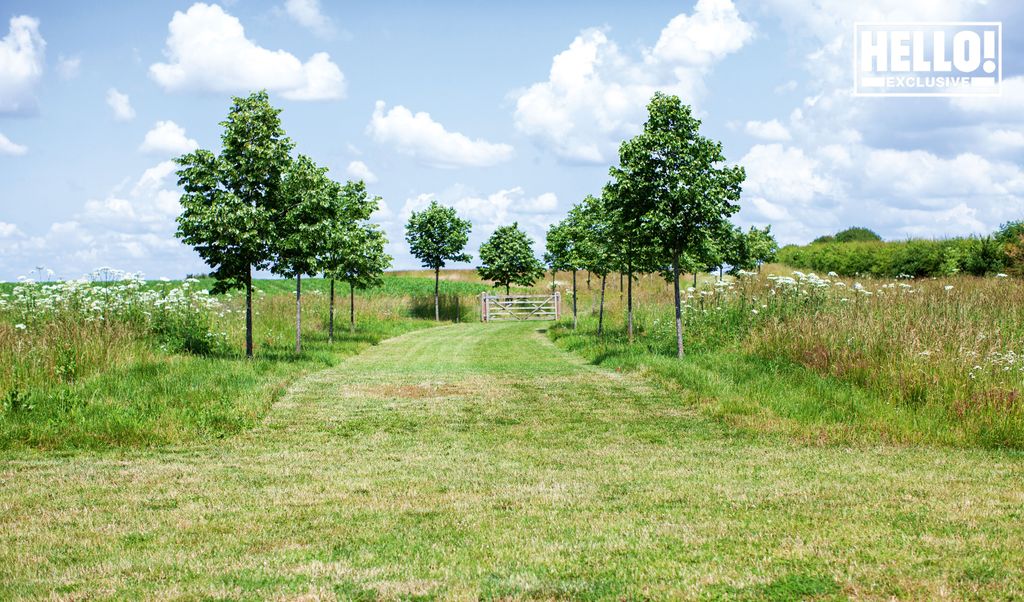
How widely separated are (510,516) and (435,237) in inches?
1670

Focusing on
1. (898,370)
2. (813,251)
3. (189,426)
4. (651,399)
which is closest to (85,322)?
(189,426)

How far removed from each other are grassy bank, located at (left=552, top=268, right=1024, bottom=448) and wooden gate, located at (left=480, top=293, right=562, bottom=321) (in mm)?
29820

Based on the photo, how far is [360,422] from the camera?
13.6 metres

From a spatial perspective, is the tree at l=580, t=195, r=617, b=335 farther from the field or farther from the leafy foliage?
the leafy foliage

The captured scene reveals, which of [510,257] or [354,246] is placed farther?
[510,257]

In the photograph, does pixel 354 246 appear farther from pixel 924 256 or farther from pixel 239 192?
pixel 924 256

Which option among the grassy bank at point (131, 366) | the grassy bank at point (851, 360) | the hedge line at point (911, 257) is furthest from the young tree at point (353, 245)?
the hedge line at point (911, 257)

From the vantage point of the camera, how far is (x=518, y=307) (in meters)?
56.2

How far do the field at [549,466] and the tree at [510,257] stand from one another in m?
32.7

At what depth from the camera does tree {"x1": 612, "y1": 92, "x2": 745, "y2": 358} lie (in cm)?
1945

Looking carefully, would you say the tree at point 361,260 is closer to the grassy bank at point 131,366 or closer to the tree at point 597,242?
the grassy bank at point 131,366

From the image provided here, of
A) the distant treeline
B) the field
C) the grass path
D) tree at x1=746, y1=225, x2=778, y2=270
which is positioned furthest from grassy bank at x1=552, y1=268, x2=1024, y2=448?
tree at x1=746, y1=225, x2=778, y2=270

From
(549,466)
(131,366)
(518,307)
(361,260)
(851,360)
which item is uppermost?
(361,260)

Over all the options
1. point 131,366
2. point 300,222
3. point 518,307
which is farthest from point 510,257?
point 131,366
